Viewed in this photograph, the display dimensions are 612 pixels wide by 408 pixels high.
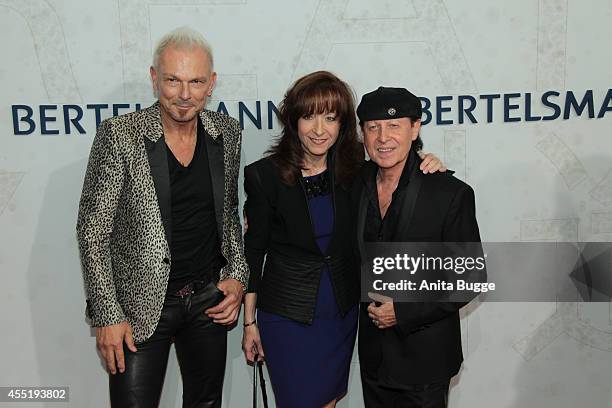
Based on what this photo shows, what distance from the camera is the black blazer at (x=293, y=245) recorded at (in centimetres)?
242

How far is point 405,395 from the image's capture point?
7.47ft

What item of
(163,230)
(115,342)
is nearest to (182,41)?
(163,230)

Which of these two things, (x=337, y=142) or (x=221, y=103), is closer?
(x=337, y=142)

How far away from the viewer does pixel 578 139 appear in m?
3.13

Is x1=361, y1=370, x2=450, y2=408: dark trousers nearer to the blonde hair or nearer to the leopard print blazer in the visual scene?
the leopard print blazer

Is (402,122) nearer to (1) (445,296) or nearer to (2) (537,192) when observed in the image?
(1) (445,296)

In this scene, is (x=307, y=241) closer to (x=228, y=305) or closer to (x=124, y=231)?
(x=228, y=305)

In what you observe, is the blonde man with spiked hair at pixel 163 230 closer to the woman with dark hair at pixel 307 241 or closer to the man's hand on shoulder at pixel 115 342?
the man's hand on shoulder at pixel 115 342

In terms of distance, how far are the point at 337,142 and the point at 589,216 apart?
60.2 inches

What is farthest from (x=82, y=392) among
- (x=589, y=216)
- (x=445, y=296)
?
(x=589, y=216)

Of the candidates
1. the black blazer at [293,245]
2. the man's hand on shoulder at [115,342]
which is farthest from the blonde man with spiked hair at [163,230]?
the black blazer at [293,245]

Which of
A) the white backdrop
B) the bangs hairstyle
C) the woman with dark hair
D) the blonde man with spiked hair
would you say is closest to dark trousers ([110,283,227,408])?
the blonde man with spiked hair

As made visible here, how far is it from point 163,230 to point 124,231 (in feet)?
0.48

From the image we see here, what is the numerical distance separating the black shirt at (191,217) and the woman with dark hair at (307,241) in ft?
0.71
